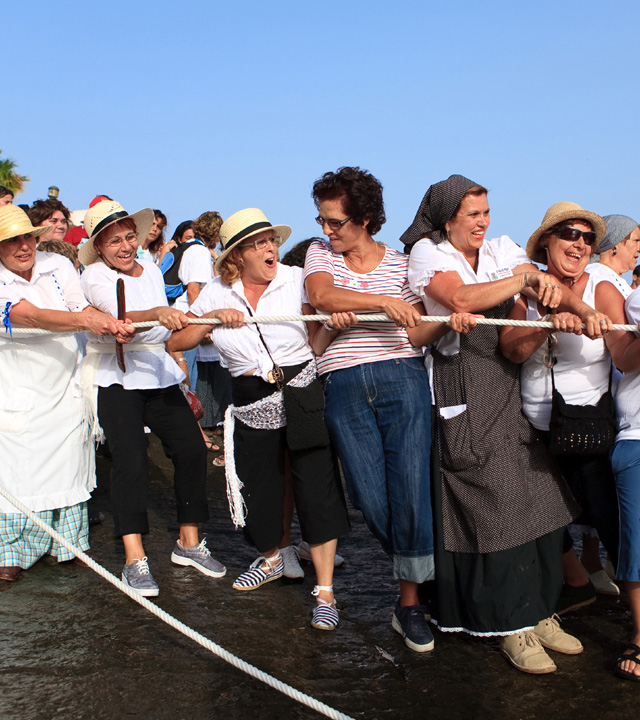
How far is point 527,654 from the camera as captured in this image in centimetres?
348

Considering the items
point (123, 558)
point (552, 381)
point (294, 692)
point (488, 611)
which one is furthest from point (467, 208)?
point (123, 558)

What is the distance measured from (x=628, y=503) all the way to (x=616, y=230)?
1.56 metres

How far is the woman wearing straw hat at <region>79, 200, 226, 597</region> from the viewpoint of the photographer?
445cm

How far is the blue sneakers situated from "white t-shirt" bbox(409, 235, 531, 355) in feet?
4.06

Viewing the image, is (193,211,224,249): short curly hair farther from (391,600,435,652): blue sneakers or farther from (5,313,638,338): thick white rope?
(391,600,435,652): blue sneakers

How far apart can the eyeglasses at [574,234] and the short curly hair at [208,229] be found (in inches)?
181

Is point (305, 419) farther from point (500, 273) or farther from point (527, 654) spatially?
point (527, 654)

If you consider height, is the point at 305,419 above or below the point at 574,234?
below

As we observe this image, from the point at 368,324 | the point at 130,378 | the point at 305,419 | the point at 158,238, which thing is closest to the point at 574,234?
the point at 368,324

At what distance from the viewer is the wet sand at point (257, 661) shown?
319 centimetres

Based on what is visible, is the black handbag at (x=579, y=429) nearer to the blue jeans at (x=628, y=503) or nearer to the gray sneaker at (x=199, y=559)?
the blue jeans at (x=628, y=503)

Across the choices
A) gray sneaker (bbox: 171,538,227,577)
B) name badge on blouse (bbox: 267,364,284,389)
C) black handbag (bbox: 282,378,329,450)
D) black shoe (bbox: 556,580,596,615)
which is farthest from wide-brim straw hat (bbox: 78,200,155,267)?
black shoe (bbox: 556,580,596,615)

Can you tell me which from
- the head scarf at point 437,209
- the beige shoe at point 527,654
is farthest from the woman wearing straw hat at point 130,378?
the beige shoe at point 527,654

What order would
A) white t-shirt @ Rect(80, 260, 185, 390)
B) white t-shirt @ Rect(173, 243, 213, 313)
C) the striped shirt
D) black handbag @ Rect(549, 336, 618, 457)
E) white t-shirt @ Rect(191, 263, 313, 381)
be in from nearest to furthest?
black handbag @ Rect(549, 336, 618, 457)
the striped shirt
white t-shirt @ Rect(191, 263, 313, 381)
white t-shirt @ Rect(80, 260, 185, 390)
white t-shirt @ Rect(173, 243, 213, 313)
